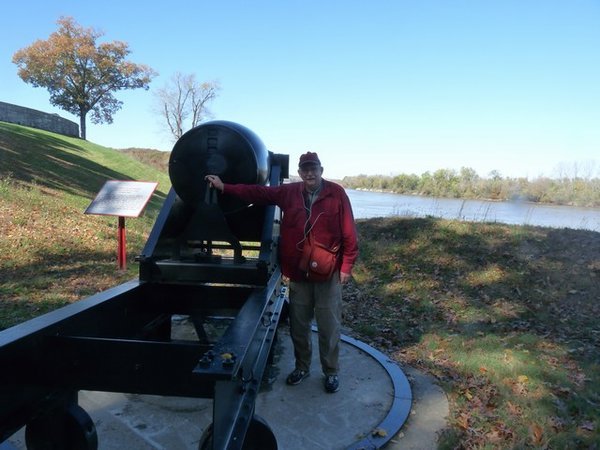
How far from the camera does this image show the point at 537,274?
760 cm

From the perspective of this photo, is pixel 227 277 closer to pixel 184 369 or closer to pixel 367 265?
pixel 184 369

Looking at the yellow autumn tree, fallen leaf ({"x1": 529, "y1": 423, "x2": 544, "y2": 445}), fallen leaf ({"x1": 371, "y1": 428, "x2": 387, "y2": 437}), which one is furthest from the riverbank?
the yellow autumn tree

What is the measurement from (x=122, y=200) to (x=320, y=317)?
4219 millimetres

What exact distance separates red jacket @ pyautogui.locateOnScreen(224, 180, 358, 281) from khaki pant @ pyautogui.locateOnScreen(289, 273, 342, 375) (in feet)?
0.65

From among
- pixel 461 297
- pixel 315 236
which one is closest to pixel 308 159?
pixel 315 236

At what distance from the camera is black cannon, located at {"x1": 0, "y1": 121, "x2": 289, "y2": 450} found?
6.63ft

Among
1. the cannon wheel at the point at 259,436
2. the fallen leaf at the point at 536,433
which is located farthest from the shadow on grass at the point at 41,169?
the fallen leaf at the point at 536,433

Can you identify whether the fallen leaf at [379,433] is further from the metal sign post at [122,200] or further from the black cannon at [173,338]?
the metal sign post at [122,200]

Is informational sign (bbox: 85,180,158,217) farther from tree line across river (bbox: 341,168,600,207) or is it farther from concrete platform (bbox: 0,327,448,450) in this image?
tree line across river (bbox: 341,168,600,207)

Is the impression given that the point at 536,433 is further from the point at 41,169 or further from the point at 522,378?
the point at 41,169

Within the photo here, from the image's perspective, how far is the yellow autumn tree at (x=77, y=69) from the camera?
146 feet

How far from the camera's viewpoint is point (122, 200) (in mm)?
6906

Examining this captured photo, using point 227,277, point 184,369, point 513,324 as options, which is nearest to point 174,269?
point 227,277

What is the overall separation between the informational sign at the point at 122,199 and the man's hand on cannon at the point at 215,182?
139 inches
